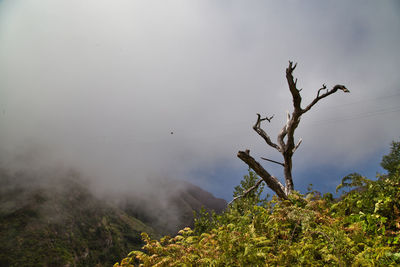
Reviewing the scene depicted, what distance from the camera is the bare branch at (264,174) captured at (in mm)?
8203

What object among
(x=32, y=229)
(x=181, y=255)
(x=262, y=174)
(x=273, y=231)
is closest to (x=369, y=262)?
(x=273, y=231)

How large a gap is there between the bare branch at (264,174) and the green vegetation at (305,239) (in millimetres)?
2393

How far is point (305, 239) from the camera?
145 inches

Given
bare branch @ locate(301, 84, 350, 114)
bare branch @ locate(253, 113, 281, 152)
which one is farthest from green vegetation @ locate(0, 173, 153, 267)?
bare branch @ locate(301, 84, 350, 114)

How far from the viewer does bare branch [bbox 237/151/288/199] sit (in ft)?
26.9

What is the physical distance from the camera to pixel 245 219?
15.9ft

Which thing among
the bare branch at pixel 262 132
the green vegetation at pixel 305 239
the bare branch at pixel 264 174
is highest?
the bare branch at pixel 262 132

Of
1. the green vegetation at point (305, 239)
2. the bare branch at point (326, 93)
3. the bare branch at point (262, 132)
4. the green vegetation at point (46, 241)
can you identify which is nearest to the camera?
the green vegetation at point (305, 239)

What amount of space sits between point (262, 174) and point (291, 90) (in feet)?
10.5

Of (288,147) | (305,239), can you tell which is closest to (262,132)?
(288,147)

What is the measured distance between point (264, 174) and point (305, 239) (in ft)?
15.7

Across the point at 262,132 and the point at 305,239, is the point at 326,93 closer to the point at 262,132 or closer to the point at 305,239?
the point at 262,132

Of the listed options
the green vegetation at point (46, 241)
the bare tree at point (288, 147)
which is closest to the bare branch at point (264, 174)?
the bare tree at point (288, 147)

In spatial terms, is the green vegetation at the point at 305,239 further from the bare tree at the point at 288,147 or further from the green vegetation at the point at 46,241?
the green vegetation at the point at 46,241
